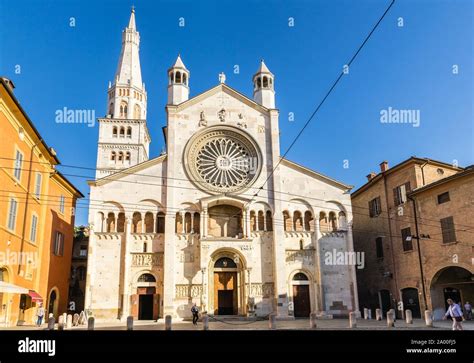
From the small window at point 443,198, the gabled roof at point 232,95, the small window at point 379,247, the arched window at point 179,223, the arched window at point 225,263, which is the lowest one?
the arched window at point 225,263

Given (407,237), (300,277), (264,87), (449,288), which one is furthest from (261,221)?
(449,288)

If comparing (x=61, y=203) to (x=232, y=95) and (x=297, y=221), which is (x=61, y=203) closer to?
(x=232, y=95)

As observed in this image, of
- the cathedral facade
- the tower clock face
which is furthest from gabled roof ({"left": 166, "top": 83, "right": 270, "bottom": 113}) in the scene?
the tower clock face

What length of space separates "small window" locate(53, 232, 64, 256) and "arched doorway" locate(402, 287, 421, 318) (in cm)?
2592

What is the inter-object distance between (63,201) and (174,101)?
1181cm

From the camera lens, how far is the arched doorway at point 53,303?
2947cm

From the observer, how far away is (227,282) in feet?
100

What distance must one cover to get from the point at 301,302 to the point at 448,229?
1132 cm

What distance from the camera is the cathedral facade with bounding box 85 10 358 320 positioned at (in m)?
Result: 29.3

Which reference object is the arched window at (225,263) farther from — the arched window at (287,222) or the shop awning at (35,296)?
the shop awning at (35,296)

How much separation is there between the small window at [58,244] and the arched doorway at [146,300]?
6331 mm

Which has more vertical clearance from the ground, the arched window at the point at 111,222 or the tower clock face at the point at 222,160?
the tower clock face at the point at 222,160

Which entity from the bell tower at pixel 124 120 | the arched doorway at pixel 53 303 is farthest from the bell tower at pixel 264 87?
the bell tower at pixel 124 120

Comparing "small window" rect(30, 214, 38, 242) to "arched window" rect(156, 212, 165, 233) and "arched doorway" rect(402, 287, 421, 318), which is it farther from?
"arched doorway" rect(402, 287, 421, 318)
